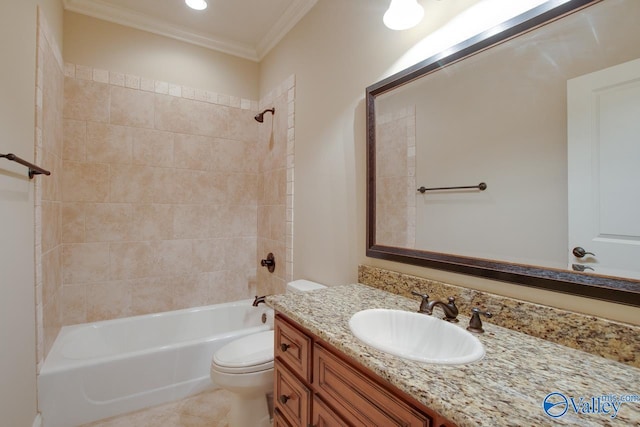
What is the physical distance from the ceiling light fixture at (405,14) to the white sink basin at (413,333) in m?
1.21

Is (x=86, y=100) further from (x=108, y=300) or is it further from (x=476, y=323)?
(x=476, y=323)

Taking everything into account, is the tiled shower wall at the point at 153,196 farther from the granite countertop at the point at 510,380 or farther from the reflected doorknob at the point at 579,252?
the reflected doorknob at the point at 579,252

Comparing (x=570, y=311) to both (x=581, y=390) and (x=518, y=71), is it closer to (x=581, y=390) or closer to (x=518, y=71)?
(x=581, y=390)

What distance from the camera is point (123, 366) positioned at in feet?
5.99

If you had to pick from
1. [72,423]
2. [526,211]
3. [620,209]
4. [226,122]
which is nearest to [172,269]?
[72,423]

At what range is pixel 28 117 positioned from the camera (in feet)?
4.73

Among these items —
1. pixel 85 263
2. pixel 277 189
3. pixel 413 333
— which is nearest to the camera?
pixel 413 333

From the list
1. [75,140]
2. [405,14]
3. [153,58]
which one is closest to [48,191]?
[75,140]

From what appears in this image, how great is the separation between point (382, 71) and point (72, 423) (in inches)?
103

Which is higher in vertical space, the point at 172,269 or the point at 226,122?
the point at 226,122

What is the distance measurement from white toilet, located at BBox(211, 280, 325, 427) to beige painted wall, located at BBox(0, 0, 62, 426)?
82 cm

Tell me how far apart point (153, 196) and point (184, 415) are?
5.30ft

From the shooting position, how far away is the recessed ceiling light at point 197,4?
2.08m

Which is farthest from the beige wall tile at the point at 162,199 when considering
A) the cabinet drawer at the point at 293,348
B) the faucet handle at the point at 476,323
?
the faucet handle at the point at 476,323
